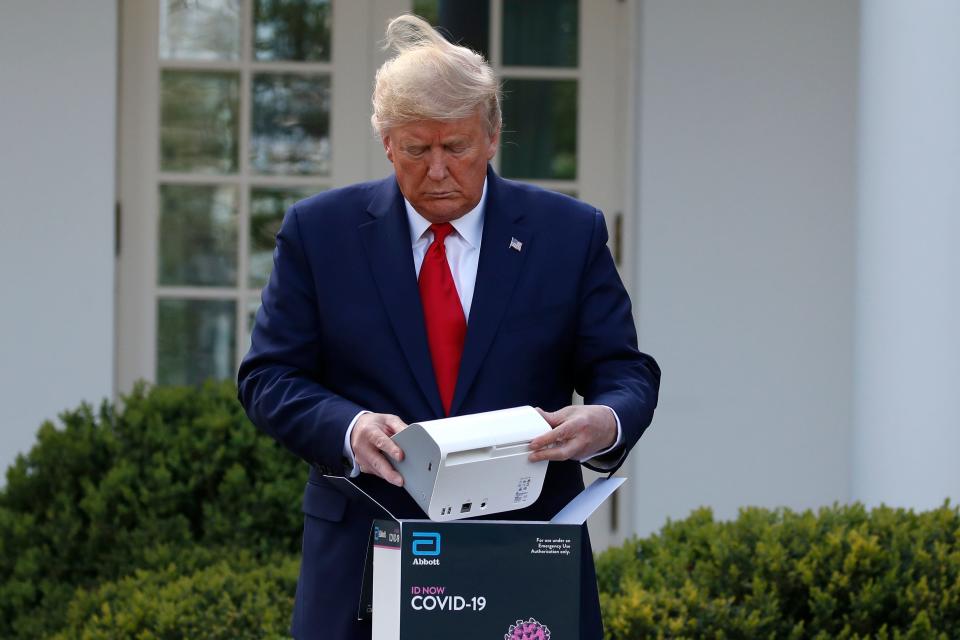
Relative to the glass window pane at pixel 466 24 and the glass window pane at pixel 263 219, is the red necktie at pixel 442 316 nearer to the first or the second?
the glass window pane at pixel 466 24

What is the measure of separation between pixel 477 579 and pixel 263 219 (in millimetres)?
4014

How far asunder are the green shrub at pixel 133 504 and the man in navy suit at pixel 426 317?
2.33 m

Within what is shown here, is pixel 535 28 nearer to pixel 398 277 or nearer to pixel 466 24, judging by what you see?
pixel 466 24

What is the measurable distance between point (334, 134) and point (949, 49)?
2.73 m

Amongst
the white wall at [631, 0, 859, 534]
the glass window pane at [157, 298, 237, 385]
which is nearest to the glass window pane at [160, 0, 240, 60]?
the glass window pane at [157, 298, 237, 385]

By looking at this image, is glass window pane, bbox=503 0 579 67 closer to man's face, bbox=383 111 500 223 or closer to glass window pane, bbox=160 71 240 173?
glass window pane, bbox=160 71 240 173

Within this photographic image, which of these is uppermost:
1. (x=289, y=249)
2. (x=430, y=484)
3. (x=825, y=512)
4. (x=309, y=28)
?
(x=309, y=28)

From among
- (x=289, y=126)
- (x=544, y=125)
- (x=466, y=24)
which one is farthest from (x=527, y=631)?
(x=289, y=126)

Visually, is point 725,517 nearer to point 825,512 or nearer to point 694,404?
point 694,404

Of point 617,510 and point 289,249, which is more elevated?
point 289,249

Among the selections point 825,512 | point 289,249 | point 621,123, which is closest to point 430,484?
point 289,249

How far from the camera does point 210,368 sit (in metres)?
6.11

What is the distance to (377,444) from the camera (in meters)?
2.23

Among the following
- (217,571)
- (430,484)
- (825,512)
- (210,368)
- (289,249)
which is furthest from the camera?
(210,368)
